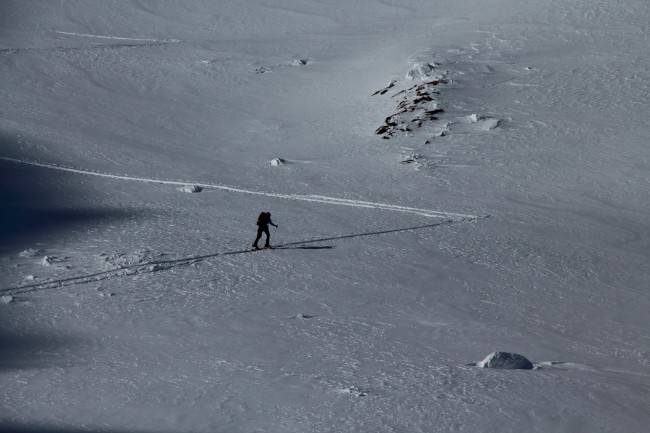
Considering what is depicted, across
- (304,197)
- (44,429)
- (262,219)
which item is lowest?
(44,429)

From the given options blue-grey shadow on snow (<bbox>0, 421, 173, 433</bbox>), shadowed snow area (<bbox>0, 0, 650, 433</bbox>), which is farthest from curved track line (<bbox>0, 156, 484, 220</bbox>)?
blue-grey shadow on snow (<bbox>0, 421, 173, 433</bbox>)

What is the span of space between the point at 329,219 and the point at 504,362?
9.27 meters

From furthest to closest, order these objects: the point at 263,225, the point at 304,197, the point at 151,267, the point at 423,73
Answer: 1. the point at 423,73
2. the point at 304,197
3. the point at 263,225
4. the point at 151,267

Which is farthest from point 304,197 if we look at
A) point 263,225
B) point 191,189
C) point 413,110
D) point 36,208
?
point 413,110

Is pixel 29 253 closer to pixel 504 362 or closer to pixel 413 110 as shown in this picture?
pixel 504 362

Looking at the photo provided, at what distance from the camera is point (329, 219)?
2433cm

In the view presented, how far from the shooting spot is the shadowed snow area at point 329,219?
1492 cm

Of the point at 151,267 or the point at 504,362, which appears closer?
the point at 504,362

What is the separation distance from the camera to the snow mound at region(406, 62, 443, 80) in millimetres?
34694

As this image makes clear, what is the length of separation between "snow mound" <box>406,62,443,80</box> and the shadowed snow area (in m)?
0.19

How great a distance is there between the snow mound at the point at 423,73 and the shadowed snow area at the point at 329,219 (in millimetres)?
193

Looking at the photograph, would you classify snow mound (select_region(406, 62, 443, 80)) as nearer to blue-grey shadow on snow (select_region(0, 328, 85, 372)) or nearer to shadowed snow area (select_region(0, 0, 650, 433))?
shadowed snow area (select_region(0, 0, 650, 433))

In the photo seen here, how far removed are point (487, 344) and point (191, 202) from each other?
10.9 meters

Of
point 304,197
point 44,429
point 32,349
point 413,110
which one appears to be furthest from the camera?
point 413,110
